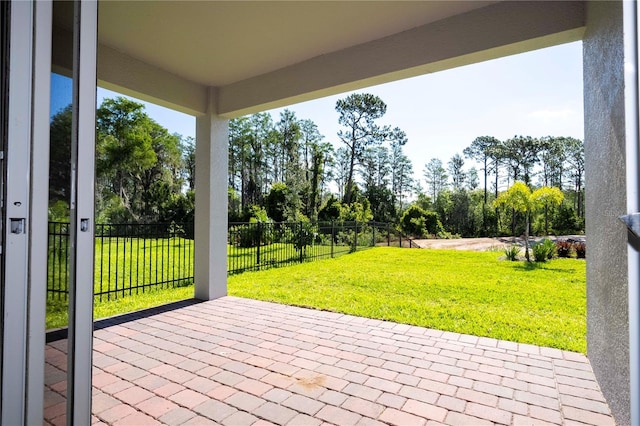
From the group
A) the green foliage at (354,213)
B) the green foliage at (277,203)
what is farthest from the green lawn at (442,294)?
the green foliage at (277,203)

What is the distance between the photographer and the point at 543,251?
8258 mm

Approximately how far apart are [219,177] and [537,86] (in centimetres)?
1287

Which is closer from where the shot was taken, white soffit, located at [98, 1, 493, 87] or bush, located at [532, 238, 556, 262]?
white soffit, located at [98, 1, 493, 87]

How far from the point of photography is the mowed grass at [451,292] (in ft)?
12.6

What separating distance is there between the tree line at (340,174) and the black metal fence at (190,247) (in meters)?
2.39

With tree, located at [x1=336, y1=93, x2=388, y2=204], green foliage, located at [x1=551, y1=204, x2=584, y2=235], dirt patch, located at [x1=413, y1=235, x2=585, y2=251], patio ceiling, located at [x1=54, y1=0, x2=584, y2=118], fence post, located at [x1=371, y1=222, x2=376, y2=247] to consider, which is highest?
tree, located at [x1=336, y1=93, x2=388, y2=204]

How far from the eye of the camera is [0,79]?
116 cm

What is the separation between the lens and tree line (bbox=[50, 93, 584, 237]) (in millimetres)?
14102

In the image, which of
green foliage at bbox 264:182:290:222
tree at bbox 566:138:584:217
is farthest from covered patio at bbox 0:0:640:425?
tree at bbox 566:138:584:217

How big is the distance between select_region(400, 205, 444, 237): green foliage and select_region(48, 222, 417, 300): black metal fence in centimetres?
202

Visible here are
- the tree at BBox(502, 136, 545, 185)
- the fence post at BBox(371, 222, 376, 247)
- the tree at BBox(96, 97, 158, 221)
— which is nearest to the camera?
the fence post at BBox(371, 222, 376, 247)

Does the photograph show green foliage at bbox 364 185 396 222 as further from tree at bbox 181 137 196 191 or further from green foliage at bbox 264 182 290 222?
tree at bbox 181 137 196 191

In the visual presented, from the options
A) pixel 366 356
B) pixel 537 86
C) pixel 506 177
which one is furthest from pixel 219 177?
pixel 506 177

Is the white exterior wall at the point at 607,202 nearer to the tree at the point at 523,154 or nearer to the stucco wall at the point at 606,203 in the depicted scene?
the stucco wall at the point at 606,203
